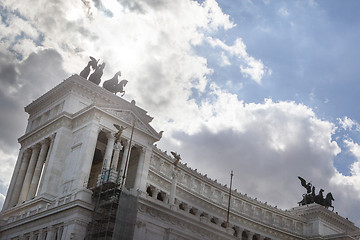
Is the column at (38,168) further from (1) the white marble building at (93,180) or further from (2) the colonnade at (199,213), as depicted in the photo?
(2) the colonnade at (199,213)

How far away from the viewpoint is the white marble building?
1795 inches

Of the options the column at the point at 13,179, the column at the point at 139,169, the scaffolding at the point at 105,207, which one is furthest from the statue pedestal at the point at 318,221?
the scaffolding at the point at 105,207

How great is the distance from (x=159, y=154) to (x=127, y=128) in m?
11.4

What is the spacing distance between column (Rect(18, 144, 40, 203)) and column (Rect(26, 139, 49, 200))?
59.8 inches

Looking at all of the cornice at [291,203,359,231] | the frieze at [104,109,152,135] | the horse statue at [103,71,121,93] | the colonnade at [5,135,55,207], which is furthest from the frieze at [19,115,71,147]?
the cornice at [291,203,359,231]

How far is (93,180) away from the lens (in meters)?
62.5

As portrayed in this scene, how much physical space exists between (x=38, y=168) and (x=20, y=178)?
4.87 m

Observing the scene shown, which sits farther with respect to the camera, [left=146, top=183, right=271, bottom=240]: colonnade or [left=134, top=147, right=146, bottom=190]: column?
[left=146, top=183, right=271, bottom=240]: colonnade

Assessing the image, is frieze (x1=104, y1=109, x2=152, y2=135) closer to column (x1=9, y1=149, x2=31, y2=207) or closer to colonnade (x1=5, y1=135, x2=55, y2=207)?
colonnade (x1=5, y1=135, x2=55, y2=207)

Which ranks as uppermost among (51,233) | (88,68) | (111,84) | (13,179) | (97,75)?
(88,68)

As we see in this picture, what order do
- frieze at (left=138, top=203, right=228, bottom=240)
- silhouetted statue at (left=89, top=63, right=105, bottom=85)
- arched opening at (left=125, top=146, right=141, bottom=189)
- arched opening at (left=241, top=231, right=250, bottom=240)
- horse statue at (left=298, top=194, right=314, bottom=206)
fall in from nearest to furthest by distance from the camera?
frieze at (left=138, top=203, right=228, bottom=240)
arched opening at (left=125, top=146, right=141, bottom=189)
silhouetted statue at (left=89, top=63, right=105, bottom=85)
arched opening at (left=241, top=231, right=250, bottom=240)
horse statue at (left=298, top=194, right=314, bottom=206)

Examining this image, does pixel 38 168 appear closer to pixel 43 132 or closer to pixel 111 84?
pixel 43 132

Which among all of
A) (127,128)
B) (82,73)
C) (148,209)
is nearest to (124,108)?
(127,128)

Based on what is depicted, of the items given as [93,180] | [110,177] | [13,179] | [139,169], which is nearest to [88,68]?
[93,180]
